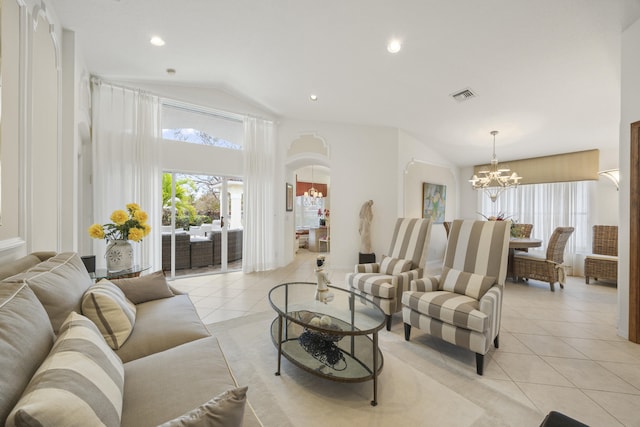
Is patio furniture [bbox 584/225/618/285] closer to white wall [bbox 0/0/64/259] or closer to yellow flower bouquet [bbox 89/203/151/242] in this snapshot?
yellow flower bouquet [bbox 89/203/151/242]

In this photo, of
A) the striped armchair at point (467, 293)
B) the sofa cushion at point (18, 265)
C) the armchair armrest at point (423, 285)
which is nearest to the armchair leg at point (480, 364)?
the striped armchair at point (467, 293)

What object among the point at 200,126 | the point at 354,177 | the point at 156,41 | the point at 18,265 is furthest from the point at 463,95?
the point at 18,265

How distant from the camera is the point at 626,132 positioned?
2596 mm

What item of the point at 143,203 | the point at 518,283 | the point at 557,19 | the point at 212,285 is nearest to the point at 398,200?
the point at 518,283

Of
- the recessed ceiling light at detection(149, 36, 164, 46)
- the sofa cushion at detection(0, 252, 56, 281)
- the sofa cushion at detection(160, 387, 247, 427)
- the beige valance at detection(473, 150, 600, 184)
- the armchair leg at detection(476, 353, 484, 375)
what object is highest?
the recessed ceiling light at detection(149, 36, 164, 46)

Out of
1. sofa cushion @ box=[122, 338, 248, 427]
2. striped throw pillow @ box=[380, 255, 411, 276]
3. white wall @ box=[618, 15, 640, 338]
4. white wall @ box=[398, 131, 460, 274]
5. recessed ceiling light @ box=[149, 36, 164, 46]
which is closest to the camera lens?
sofa cushion @ box=[122, 338, 248, 427]

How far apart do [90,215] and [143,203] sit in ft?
2.26

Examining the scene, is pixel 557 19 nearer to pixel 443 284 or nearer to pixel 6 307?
pixel 443 284

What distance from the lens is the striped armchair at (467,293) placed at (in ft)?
6.68

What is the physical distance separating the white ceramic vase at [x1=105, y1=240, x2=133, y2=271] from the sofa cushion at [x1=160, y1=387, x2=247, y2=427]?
2581 mm

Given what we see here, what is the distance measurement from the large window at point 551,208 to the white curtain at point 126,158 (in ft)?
25.0

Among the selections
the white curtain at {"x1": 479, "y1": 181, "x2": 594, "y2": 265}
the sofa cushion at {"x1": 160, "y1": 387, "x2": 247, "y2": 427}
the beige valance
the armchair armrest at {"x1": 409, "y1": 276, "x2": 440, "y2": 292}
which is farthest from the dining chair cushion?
the beige valance

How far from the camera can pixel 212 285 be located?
441 centimetres

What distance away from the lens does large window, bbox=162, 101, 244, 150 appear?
4805 mm
